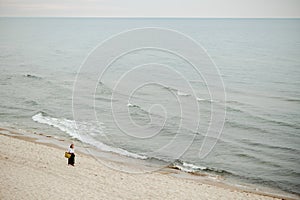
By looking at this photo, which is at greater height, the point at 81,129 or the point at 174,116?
the point at 174,116

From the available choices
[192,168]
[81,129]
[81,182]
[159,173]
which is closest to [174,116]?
[81,129]

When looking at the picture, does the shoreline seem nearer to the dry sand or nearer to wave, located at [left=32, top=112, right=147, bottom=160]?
the dry sand

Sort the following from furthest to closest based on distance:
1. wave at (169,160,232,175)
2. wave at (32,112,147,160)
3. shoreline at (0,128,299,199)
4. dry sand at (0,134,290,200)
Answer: wave at (32,112,147,160)
wave at (169,160,232,175)
shoreline at (0,128,299,199)
dry sand at (0,134,290,200)

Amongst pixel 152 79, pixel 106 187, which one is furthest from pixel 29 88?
pixel 106 187

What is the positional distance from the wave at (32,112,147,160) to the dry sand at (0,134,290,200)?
10.9 feet

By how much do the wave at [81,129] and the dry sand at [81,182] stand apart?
10.9ft

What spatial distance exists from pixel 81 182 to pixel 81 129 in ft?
36.4

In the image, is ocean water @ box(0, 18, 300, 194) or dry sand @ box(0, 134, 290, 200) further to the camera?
ocean water @ box(0, 18, 300, 194)

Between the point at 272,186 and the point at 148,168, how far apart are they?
678cm

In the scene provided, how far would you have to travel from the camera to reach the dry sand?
42.7ft

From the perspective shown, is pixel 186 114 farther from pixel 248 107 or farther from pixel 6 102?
pixel 6 102

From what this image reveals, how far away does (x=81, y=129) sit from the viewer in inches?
992

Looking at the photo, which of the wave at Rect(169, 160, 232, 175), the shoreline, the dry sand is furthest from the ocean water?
the dry sand

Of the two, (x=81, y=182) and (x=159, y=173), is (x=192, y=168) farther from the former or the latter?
(x=81, y=182)
